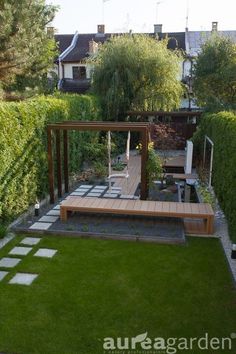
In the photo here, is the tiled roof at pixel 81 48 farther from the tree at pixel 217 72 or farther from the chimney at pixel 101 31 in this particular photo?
the tree at pixel 217 72

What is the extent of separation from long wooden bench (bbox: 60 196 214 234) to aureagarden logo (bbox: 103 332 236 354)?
139 inches

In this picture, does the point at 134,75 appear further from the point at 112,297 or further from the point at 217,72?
the point at 112,297

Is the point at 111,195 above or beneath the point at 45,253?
beneath

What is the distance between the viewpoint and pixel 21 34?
47.5 feet

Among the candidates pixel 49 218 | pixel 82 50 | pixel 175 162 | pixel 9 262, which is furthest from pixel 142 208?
pixel 82 50

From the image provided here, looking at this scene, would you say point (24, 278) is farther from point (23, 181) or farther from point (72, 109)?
point (72, 109)

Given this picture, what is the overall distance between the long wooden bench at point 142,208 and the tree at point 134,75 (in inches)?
410

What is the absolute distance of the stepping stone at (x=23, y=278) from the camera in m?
5.71

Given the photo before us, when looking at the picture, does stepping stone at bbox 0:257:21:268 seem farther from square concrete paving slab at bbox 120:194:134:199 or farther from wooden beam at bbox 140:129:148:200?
square concrete paving slab at bbox 120:194:134:199

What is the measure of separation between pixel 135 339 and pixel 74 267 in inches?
83.8

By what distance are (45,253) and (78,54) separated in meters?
25.7

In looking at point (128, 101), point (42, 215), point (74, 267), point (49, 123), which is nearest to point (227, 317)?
point (74, 267)

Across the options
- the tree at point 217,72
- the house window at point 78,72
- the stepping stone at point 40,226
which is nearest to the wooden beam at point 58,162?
the stepping stone at point 40,226

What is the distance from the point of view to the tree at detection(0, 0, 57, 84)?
1396cm
